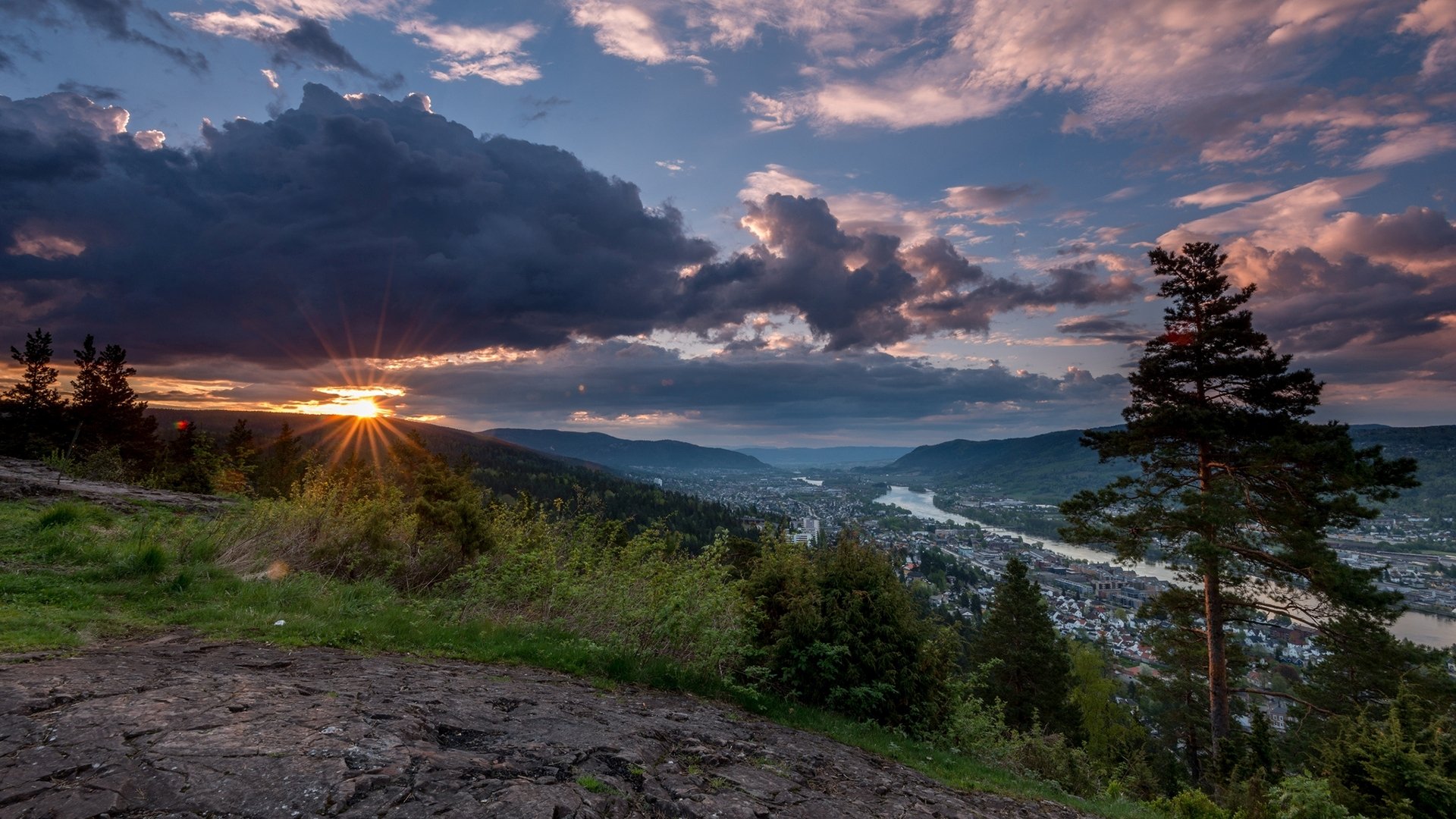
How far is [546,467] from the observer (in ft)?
390

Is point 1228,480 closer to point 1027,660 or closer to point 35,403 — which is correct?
point 1027,660

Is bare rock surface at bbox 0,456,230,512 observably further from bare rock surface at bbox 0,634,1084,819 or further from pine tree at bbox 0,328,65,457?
pine tree at bbox 0,328,65,457

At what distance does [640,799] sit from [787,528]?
23.7ft

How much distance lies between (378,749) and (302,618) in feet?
15.6

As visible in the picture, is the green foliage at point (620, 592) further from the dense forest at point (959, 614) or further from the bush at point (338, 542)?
the bush at point (338, 542)

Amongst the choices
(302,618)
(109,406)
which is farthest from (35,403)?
(302,618)

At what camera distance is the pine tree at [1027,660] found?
24.6 meters

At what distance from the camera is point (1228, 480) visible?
13742mm

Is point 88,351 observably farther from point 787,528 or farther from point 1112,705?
point 1112,705

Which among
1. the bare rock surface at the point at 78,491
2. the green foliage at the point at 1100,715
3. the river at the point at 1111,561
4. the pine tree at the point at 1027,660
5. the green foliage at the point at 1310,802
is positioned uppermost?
the bare rock surface at the point at 78,491

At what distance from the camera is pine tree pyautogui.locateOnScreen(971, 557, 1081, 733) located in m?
24.6

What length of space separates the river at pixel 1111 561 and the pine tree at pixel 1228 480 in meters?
1.31

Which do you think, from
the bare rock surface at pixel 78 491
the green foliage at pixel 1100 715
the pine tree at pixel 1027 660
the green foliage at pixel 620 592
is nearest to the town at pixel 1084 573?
the green foliage at pixel 620 592

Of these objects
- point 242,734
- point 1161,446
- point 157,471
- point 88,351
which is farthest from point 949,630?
point 88,351
